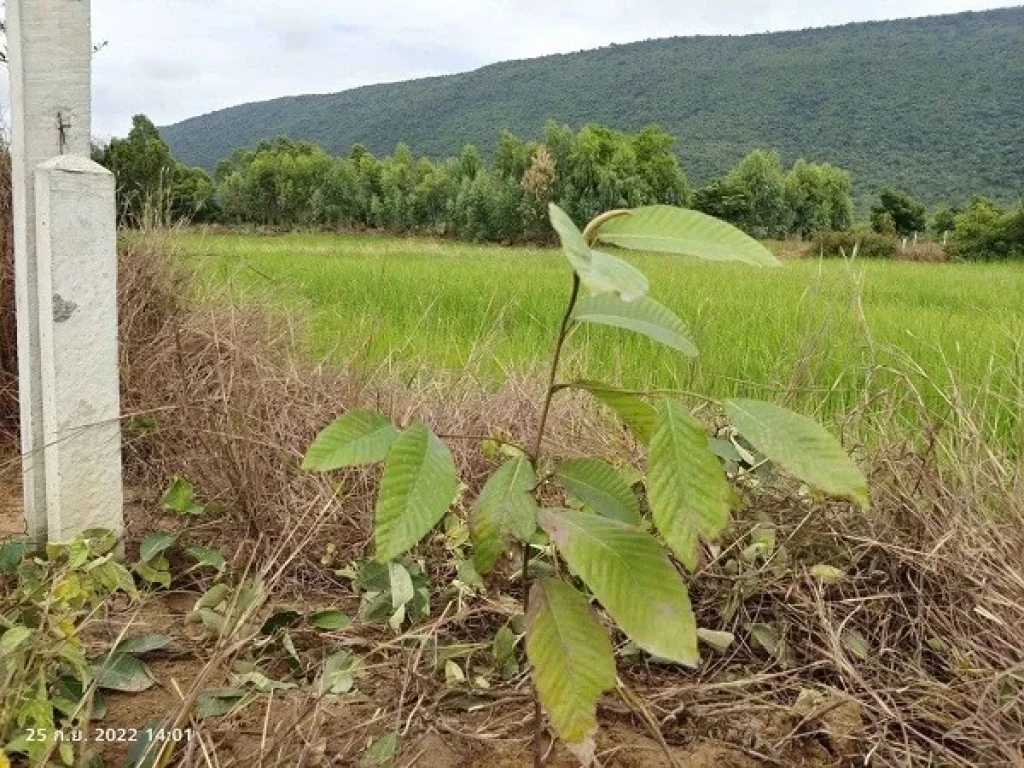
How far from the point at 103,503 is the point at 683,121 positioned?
68013 millimetres

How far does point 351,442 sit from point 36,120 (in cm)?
110

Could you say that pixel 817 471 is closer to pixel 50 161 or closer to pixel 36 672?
pixel 36 672

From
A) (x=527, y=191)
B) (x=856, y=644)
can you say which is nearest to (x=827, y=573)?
(x=856, y=644)

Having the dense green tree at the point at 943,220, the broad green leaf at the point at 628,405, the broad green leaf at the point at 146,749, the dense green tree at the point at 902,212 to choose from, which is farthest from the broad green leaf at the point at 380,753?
the dense green tree at the point at 943,220

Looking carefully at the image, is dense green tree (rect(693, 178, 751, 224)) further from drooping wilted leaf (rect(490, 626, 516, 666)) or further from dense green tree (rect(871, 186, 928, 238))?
drooping wilted leaf (rect(490, 626, 516, 666))

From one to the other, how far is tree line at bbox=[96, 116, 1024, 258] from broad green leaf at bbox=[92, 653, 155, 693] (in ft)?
97.6

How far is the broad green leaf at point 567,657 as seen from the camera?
0.75m

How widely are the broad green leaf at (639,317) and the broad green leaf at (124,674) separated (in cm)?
80

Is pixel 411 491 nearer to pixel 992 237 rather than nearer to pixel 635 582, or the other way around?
pixel 635 582

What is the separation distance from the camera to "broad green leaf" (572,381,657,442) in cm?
86

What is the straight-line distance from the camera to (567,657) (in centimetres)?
78

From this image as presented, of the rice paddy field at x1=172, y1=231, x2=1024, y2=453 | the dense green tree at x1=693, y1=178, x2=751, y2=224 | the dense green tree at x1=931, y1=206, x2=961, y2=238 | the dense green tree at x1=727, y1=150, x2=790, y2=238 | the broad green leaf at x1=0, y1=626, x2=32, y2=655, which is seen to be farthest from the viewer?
the dense green tree at x1=727, y1=150, x2=790, y2=238

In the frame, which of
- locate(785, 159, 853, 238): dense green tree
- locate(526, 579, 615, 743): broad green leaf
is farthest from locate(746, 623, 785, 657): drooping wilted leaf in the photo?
locate(785, 159, 853, 238): dense green tree

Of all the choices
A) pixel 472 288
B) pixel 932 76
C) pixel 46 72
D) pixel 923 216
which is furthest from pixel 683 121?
pixel 46 72
